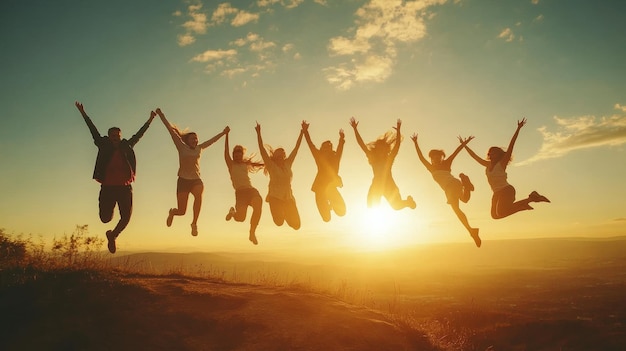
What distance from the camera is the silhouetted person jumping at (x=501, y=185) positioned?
10062mm

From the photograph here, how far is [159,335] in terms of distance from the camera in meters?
7.14

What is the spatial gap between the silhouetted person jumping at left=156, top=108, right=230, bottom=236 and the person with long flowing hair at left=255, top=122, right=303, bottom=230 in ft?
5.69

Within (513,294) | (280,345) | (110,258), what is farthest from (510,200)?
(513,294)

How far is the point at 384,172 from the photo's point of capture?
1039 cm

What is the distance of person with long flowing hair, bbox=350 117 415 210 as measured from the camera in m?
10.4

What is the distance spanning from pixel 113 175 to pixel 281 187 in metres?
4.01

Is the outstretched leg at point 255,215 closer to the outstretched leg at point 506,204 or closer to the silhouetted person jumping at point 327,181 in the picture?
the silhouetted person jumping at point 327,181

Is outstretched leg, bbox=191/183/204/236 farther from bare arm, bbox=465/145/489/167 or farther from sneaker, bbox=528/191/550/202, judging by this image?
sneaker, bbox=528/191/550/202

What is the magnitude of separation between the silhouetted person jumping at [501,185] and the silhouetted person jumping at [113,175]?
29.0 ft

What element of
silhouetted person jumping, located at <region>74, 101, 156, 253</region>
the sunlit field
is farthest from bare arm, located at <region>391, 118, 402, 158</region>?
silhouetted person jumping, located at <region>74, 101, 156, 253</region>

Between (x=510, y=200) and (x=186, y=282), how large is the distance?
915 cm

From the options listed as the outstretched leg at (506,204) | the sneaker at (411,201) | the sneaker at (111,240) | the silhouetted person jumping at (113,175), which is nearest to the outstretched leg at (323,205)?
the sneaker at (411,201)

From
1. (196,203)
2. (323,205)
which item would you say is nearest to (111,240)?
(196,203)

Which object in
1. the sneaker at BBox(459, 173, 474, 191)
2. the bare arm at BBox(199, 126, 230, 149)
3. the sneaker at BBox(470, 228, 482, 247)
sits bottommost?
the sneaker at BBox(470, 228, 482, 247)
